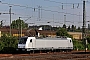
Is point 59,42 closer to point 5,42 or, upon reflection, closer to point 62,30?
point 5,42

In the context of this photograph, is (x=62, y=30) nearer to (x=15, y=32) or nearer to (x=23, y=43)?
(x=15, y=32)

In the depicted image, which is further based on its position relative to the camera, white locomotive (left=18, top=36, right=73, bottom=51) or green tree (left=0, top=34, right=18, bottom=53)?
green tree (left=0, top=34, right=18, bottom=53)

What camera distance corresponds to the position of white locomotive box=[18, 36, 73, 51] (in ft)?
146

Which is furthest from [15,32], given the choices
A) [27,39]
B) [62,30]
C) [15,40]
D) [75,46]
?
[27,39]

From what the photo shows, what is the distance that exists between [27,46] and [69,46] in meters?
10.9

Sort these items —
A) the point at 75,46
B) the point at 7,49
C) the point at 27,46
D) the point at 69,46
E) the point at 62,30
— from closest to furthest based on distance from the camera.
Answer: the point at 27,46
the point at 7,49
the point at 69,46
the point at 75,46
the point at 62,30

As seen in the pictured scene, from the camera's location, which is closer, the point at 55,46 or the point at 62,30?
the point at 55,46

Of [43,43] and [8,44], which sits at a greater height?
[43,43]

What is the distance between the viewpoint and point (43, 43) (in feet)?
155

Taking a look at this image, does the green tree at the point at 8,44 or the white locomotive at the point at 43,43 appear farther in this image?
the green tree at the point at 8,44

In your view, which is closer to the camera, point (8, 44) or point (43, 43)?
point (43, 43)

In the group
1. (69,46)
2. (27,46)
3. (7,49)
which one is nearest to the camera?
(27,46)

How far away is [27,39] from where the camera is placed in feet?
146

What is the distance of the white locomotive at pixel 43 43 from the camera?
44391 millimetres
